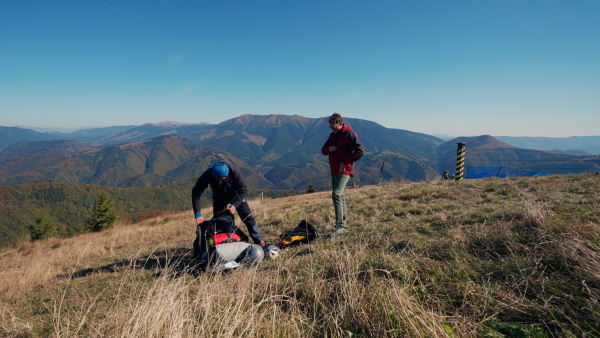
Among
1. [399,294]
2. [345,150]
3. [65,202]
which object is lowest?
[65,202]

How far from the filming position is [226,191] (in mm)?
5484

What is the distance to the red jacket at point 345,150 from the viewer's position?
530cm

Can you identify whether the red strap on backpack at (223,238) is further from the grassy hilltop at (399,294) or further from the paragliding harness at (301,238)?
the paragliding harness at (301,238)

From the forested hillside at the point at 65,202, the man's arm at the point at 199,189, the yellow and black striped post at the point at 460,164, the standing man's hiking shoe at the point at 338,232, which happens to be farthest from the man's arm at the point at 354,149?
the forested hillside at the point at 65,202

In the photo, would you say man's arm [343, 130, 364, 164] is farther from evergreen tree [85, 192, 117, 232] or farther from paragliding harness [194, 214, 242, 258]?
evergreen tree [85, 192, 117, 232]

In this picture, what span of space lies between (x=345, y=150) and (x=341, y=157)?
173mm

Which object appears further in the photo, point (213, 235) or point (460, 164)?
point (460, 164)

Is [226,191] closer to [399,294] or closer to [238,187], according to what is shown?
[238,187]

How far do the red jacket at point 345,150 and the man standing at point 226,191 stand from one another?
2.00 m

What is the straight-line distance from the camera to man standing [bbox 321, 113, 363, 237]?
534cm

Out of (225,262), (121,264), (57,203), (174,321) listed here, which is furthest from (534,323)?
(57,203)

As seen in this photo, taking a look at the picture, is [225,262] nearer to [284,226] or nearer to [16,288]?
[284,226]

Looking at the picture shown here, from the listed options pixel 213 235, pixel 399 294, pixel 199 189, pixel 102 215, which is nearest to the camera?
pixel 399 294

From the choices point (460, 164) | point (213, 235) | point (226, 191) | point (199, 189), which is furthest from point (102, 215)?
point (460, 164)
